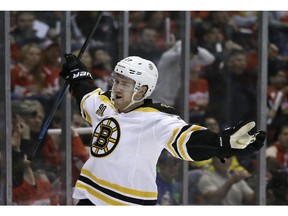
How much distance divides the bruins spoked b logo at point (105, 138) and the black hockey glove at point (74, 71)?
0.60 metres

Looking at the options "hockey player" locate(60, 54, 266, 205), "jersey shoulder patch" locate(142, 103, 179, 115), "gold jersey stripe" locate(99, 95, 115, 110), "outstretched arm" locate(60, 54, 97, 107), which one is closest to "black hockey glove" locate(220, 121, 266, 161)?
"hockey player" locate(60, 54, 266, 205)

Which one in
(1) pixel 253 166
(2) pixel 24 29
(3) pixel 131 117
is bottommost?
(1) pixel 253 166

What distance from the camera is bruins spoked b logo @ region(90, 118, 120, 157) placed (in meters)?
4.89

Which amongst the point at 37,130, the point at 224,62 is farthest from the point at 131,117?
the point at 224,62

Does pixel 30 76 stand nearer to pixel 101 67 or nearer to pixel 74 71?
pixel 101 67

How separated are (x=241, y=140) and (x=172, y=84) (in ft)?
8.71

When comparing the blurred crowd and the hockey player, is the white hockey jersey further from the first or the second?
the blurred crowd

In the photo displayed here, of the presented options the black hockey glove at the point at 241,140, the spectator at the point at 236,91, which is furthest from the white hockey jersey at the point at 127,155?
the spectator at the point at 236,91

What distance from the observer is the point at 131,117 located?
4.90 meters

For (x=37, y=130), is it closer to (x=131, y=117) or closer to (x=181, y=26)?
(x=181, y=26)

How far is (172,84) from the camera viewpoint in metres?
7.19

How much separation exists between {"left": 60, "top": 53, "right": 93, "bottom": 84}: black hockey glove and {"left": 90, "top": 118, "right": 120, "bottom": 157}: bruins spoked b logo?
0.60m

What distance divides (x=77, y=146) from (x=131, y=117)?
2135 millimetres
